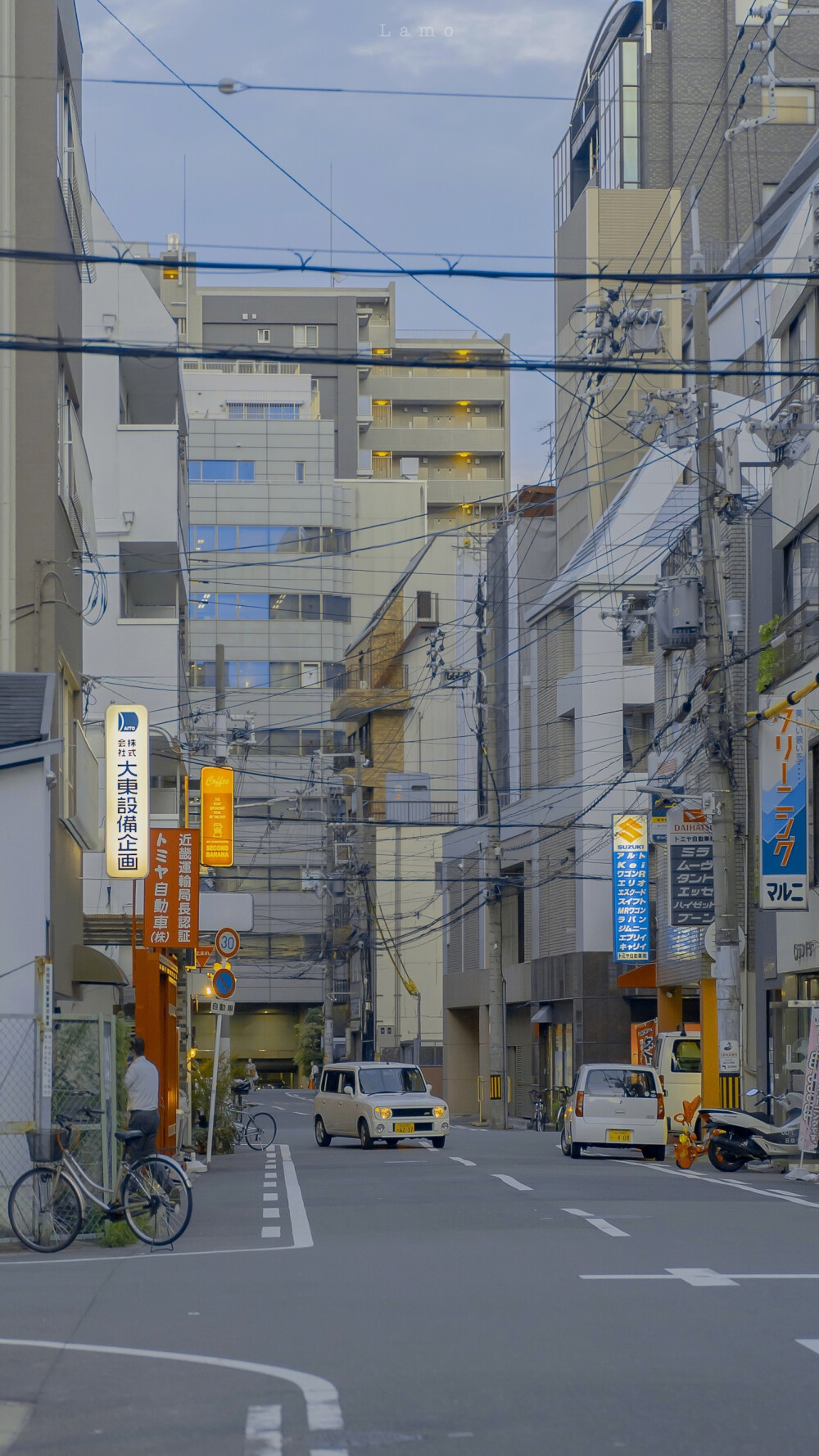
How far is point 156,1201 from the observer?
15.2m

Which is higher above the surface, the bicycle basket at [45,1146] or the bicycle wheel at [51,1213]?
the bicycle basket at [45,1146]

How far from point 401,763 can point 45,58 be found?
183ft

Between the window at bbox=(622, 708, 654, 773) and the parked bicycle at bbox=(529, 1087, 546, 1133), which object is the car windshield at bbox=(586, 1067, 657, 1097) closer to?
the parked bicycle at bbox=(529, 1087, 546, 1133)

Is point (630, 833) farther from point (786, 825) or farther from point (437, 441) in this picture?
point (437, 441)

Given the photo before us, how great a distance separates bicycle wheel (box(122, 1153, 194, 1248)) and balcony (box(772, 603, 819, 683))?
59.6 feet

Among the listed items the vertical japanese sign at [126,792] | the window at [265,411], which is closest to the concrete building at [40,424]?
the vertical japanese sign at [126,792]

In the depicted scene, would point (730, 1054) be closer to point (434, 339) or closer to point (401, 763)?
point (401, 763)

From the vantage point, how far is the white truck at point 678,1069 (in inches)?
1361

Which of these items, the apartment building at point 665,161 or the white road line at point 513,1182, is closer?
the white road line at point 513,1182

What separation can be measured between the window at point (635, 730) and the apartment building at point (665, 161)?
23.7 ft

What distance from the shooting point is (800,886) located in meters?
29.2

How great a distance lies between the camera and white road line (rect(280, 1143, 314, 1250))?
1504 centimetres

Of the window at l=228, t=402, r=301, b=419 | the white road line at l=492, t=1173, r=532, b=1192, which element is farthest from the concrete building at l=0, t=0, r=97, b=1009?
the window at l=228, t=402, r=301, b=419

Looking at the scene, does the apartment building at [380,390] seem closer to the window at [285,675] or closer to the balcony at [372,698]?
the window at [285,675]
